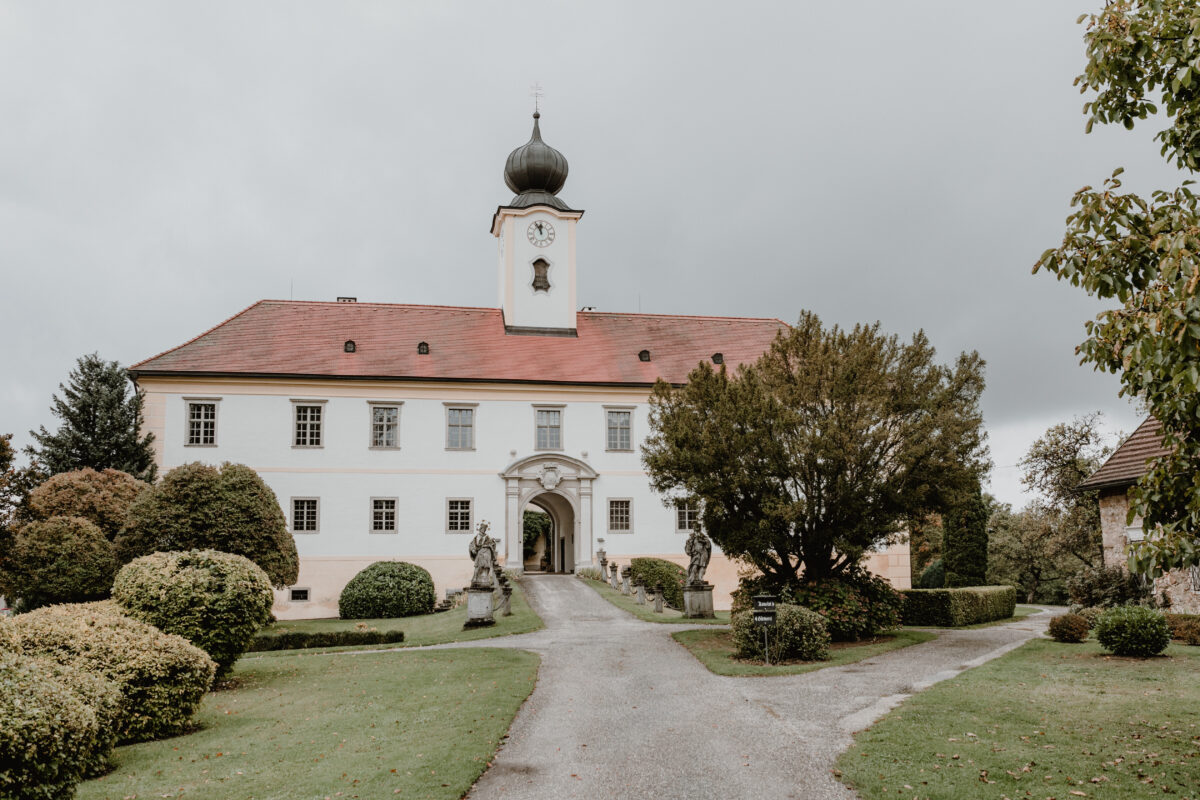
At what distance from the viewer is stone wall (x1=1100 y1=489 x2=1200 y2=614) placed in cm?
1847

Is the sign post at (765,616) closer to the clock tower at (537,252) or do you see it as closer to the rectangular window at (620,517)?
the rectangular window at (620,517)

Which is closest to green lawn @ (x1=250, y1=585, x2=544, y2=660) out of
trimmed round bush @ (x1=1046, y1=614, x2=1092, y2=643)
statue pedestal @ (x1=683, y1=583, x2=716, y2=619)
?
statue pedestal @ (x1=683, y1=583, x2=716, y2=619)

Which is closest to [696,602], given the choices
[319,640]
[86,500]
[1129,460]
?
[319,640]

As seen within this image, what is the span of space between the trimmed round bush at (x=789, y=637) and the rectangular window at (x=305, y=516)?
19.2 meters

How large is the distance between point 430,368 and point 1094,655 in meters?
23.0

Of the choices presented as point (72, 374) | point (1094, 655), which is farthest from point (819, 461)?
point (72, 374)

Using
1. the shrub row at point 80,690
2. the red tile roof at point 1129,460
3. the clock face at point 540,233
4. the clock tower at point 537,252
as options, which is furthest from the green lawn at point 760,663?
the clock face at point 540,233

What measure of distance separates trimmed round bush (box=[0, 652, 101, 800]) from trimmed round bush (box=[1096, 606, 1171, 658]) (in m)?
15.0

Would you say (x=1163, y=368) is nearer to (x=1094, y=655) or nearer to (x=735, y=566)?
(x=1094, y=655)

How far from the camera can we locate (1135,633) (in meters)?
14.6

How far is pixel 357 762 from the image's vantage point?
28.9ft

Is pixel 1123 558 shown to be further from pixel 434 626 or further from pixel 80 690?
pixel 80 690

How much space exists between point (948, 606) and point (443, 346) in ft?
64.8

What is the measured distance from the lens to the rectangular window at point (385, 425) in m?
31.1
